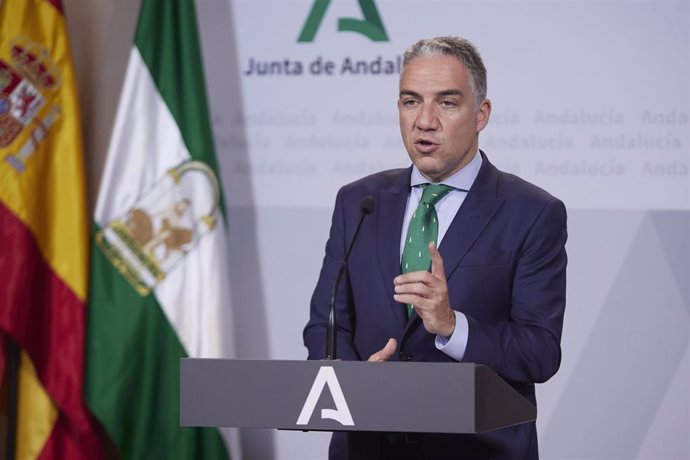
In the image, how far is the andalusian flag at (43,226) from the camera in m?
4.55

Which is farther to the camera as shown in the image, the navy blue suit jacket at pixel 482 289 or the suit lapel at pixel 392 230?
the suit lapel at pixel 392 230

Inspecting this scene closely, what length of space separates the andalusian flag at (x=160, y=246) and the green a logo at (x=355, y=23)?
563 mm

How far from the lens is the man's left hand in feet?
7.10

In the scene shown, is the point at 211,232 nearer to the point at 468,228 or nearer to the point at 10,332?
the point at 10,332

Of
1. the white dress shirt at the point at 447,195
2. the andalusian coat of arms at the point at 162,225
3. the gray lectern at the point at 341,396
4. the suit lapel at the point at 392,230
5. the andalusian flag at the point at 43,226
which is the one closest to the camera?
the gray lectern at the point at 341,396

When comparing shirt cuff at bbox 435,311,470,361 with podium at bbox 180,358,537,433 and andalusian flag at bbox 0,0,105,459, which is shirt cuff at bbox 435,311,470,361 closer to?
podium at bbox 180,358,537,433

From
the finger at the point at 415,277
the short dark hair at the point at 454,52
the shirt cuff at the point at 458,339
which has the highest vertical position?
the short dark hair at the point at 454,52

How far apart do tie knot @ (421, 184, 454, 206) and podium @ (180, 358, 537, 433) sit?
749mm

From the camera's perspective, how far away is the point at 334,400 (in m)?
2.06

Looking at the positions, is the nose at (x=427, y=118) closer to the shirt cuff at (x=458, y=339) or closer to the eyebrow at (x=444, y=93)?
the eyebrow at (x=444, y=93)

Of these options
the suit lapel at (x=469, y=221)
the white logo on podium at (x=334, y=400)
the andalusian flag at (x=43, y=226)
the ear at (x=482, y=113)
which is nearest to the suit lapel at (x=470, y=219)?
the suit lapel at (x=469, y=221)

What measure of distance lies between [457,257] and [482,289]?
11 centimetres

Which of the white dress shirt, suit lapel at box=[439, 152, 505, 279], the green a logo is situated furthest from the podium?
the green a logo

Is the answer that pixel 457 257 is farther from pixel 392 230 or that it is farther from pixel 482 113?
pixel 482 113
